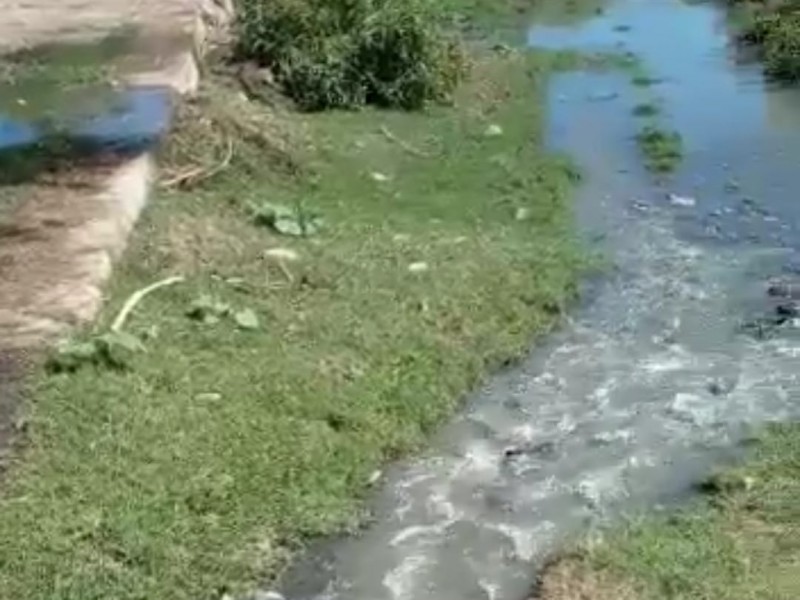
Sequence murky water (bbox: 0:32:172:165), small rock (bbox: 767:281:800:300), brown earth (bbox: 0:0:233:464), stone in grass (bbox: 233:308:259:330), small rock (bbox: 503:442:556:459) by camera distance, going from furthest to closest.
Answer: murky water (bbox: 0:32:172:165)
small rock (bbox: 767:281:800:300)
stone in grass (bbox: 233:308:259:330)
brown earth (bbox: 0:0:233:464)
small rock (bbox: 503:442:556:459)

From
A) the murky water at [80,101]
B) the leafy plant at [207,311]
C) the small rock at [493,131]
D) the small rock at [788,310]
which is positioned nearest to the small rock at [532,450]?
the leafy plant at [207,311]

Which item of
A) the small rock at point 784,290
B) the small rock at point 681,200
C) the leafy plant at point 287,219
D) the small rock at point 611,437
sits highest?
the leafy plant at point 287,219

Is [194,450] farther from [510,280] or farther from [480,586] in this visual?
[510,280]

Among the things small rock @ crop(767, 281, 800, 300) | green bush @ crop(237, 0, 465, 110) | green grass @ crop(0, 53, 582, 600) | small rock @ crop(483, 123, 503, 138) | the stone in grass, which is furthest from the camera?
green bush @ crop(237, 0, 465, 110)

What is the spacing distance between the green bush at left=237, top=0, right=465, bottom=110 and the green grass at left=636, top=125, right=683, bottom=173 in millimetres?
1756

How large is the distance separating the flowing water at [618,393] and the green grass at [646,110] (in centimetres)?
41

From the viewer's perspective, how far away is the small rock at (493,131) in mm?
13344

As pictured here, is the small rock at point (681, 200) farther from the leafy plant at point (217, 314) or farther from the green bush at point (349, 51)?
the leafy plant at point (217, 314)

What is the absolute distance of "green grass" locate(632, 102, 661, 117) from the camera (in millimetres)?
14359

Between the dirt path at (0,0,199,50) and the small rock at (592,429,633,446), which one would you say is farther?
the dirt path at (0,0,199,50)

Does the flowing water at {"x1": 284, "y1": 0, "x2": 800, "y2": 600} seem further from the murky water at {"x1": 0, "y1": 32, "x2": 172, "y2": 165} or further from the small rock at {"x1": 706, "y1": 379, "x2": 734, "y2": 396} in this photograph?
the murky water at {"x1": 0, "y1": 32, "x2": 172, "y2": 165}

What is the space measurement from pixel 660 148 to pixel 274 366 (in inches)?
221

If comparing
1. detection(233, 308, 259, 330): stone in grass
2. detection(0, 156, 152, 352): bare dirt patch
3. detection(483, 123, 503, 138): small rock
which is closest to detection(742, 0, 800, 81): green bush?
detection(483, 123, 503, 138): small rock

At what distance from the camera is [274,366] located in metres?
8.34
